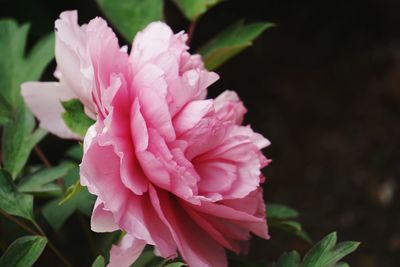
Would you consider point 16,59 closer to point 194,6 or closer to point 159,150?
point 194,6

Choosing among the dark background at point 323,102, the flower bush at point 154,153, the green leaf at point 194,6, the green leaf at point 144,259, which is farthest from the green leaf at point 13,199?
the dark background at point 323,102

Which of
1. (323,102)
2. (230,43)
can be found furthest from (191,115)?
(323,102)

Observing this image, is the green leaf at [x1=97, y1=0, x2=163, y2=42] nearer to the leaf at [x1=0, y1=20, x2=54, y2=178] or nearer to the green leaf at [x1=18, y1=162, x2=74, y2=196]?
the leaf at [x1=0, y1=20, x2=54, y2=178]

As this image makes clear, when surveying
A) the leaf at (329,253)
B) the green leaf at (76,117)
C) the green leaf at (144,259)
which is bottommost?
the leaf at (329,253)

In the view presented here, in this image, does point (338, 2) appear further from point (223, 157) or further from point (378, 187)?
point (223, 157)

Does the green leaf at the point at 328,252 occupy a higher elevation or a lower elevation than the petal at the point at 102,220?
lower

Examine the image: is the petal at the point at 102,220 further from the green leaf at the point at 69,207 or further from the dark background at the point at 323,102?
the dark background at the point at 323,102
